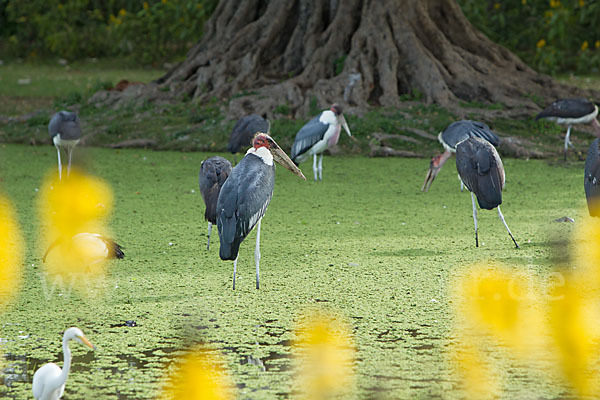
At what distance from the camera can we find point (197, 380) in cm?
319

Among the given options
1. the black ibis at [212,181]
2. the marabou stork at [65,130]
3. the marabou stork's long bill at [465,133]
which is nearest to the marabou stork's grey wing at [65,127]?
the marabou stork at [65,130]

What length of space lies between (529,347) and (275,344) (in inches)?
39.8

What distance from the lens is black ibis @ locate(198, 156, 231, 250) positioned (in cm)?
488

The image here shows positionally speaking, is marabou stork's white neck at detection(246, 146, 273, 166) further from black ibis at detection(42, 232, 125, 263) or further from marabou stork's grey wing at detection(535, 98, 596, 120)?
marabou stork's grey wing at detection(535, 98, 596, 120)

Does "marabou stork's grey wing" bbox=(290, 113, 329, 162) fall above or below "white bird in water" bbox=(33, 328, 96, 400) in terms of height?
above

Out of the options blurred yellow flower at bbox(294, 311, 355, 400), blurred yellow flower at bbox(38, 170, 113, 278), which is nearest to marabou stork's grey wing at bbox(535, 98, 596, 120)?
blurred yellow flower at bbox(38, 170, 113, 278)

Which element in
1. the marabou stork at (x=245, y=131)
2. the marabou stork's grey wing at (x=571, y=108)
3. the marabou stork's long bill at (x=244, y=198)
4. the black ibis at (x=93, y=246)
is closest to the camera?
the marabou stork's long bill at (x=244, y=198)

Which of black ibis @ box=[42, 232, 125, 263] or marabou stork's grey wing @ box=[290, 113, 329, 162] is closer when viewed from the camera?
black ibis @ box=[42, 232, 125, 263]

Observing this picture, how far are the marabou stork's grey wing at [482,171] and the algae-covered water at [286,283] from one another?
0.33 m

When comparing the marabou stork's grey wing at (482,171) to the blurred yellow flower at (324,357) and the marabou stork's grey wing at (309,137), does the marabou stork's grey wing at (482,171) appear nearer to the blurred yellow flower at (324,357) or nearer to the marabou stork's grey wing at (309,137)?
the blurred yellow flower at (324,357)

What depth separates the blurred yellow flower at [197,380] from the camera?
3051mm

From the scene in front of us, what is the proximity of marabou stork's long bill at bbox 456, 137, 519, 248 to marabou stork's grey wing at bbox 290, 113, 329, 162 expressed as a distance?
255cm

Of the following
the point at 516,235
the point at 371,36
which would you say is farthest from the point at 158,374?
the point at 371,36

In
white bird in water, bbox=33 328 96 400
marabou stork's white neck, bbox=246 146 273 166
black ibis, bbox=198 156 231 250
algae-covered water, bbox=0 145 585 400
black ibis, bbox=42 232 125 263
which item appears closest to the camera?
white bird in water, bbox=33 328 96 400
